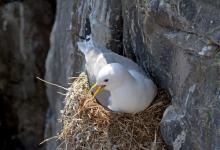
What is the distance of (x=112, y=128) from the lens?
3.44 meters

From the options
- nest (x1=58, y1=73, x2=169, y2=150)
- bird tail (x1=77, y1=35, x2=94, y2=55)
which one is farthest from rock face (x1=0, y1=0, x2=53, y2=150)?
nest (x1=58, y1=73, x2=169, y2=150)

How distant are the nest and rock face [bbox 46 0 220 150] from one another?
11 centimetres

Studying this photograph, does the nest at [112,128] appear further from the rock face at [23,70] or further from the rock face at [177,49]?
the rock face at [23,70]

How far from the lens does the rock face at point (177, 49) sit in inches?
112

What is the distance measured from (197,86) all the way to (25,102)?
455 centimetres

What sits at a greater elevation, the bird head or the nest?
the bird head

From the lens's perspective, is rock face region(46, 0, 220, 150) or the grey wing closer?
rock face region(46, 0, 220, 150)

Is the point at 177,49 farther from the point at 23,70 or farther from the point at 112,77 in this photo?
the point at 23,70

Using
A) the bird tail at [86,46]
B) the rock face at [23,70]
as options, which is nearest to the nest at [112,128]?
the bird tail at [86,46]

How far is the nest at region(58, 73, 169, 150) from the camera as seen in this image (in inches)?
134

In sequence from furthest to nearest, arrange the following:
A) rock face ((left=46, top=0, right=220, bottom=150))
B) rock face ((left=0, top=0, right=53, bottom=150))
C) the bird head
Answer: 1. rock face ((left=0, top=0, right=53, bottom=150))
2. the bird head
3. rock face ((left=46, top=0, right=220, bottom=150))

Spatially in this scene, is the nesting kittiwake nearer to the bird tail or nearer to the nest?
the nest

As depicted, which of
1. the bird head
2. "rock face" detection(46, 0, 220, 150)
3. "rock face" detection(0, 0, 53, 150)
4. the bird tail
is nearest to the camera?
"rock face" detection(46, 0, 220, 150)

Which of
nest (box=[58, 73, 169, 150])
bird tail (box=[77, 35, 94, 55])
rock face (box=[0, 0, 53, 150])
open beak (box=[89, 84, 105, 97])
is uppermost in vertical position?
bird tail (box=[77, 35, 94, 55])
